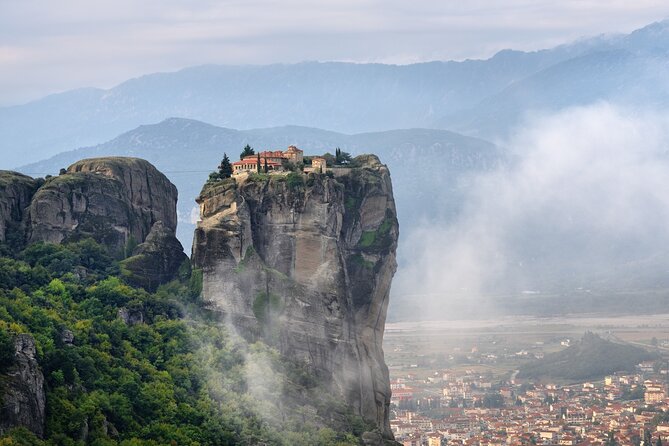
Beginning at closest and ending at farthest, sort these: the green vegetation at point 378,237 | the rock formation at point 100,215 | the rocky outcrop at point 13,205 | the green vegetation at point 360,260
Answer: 1. the rocky outcrop at point 13,205
2. the rock formation at point 100,215
3. the green vegetation at point 360,260
4. the green vegetation at point 378,237

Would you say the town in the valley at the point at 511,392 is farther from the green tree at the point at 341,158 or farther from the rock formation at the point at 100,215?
the rock formation at the point at 100,215

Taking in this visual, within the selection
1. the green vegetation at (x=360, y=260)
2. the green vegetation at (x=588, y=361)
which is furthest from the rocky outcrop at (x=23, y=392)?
the green vegetation at (x=588, y=361)

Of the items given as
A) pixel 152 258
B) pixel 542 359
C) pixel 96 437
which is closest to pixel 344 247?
pixel 152 258

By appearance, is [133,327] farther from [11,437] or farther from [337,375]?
[11,437]

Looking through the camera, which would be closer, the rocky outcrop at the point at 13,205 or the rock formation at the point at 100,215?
the rocky outcrop at the point at 13,205

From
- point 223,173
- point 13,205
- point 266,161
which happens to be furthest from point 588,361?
point 13,205

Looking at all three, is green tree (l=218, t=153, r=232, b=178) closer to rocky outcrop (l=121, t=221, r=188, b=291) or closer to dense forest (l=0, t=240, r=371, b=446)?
rocky outcrop (l=121, t=221, r=188, b=291)
